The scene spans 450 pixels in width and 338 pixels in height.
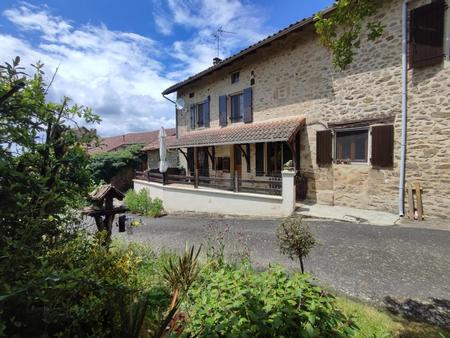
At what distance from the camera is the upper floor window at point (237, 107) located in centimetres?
1425

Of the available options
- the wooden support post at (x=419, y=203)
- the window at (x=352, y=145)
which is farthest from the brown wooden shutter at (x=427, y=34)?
the wooden support post at (x=419, y=203)

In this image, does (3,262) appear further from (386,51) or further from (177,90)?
(177,90)

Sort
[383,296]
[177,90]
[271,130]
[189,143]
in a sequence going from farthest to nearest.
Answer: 1. [177,90]
2. [189,143]
3. [271,130]
4. [383,296]

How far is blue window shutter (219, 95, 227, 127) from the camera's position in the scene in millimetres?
14798

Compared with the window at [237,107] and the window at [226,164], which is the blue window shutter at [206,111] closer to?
the window at [237,107]

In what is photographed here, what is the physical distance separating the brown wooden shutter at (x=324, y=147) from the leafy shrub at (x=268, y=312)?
8.54 m

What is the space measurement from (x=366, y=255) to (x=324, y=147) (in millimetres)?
5611

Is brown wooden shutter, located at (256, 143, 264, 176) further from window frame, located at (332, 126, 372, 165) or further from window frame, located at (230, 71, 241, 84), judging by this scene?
window frame, located at (230, 71, 241, 84)

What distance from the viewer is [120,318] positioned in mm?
2393

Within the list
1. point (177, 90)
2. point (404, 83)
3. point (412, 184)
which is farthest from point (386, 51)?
point (177, 90)

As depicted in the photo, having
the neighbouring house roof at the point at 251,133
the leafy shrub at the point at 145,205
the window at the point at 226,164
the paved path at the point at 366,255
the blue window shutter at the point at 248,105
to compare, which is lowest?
the leafy shrub at the point at 145,205

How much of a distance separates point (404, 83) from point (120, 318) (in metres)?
9.87

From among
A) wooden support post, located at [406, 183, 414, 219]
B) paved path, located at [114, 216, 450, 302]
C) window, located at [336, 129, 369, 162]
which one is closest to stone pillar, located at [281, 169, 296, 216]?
paved path, located at [114, 216, 450, 302]

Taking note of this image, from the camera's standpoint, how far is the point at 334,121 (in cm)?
1037
